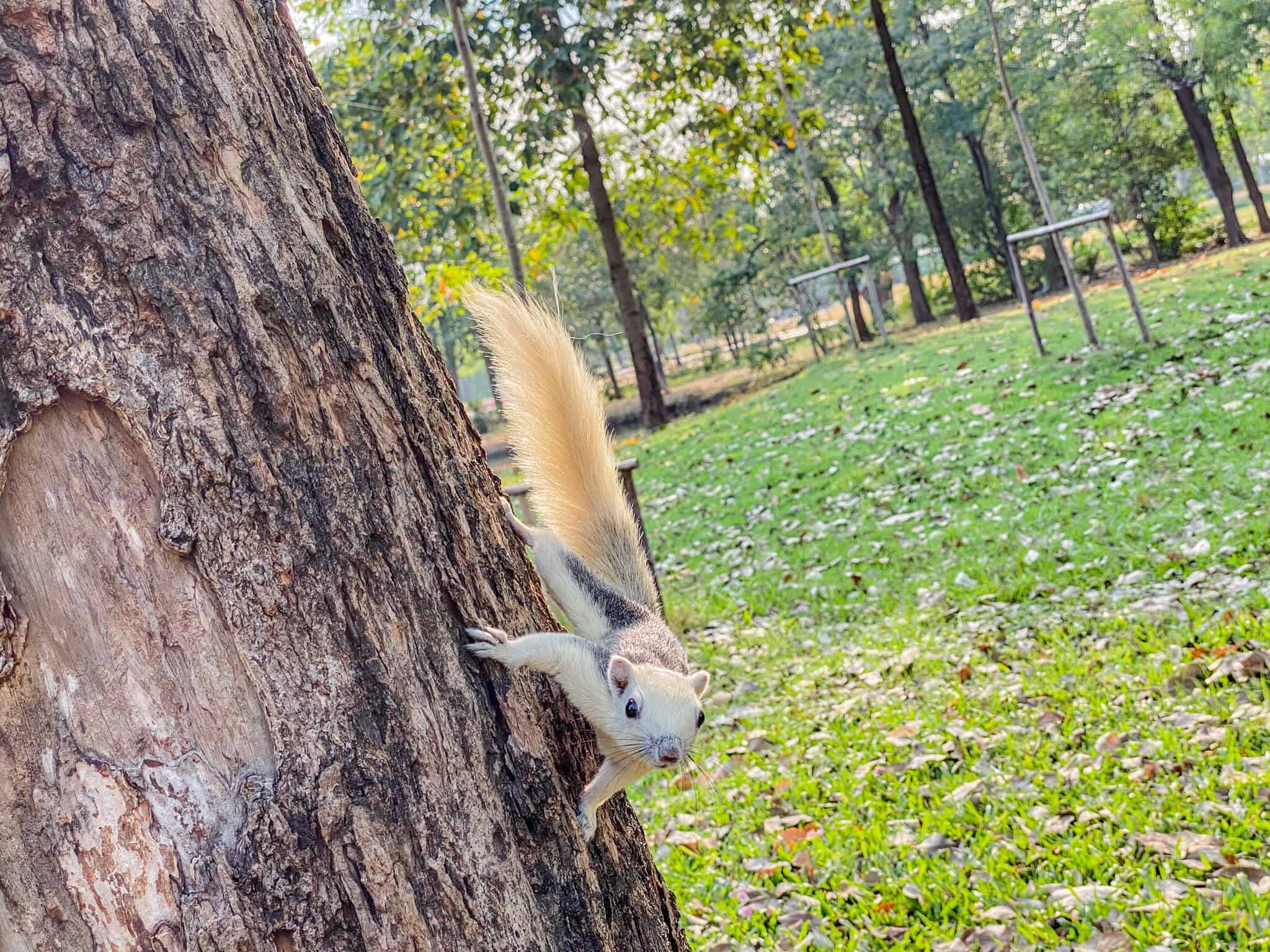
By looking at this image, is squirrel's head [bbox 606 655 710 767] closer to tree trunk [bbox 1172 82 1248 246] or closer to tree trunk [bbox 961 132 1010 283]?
tree trunk [bbox 1172 82 1248 246]

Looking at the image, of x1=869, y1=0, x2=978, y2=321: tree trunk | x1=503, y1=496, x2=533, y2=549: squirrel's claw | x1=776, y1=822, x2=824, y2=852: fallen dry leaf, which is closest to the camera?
x1=503, y1=496, x2=533, y2=549: squirrel's claw

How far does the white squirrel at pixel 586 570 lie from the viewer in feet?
6.12

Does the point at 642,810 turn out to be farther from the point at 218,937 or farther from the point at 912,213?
the point at 912,213

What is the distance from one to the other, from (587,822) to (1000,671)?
12.3 ft

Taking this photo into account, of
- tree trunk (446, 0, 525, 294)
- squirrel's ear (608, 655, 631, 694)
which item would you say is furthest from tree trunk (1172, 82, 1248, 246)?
squirrel's ear (608, 655, 631, 694)

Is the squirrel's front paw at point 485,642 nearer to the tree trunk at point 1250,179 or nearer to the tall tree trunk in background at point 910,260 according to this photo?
the tree trunk at point 1250,179

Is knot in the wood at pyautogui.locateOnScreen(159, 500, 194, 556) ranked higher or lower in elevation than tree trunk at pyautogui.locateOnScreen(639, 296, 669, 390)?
lower

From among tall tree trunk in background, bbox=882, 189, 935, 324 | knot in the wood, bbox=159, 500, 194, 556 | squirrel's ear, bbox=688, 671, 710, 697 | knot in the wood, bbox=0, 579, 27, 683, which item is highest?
tall tree trunk in background, bbox=882, 189, 935, 324

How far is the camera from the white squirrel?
1.86 metres

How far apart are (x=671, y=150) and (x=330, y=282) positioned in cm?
1128

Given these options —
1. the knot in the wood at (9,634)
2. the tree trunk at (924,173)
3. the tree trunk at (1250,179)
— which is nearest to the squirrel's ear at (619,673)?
the knot in the wood at (9,634)

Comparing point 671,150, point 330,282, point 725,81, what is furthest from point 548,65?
point 330,282

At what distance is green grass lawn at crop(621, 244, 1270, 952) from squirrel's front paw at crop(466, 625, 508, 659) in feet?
6.33

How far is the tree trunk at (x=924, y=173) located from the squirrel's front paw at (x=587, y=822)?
18.5 meters
